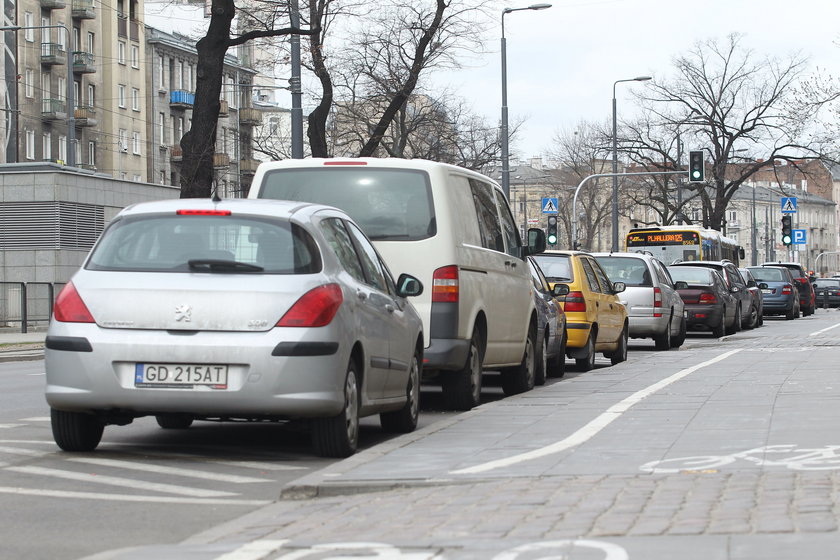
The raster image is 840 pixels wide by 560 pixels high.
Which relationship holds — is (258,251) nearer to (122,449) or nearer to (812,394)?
(122,449)

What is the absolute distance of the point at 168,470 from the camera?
9000 mm

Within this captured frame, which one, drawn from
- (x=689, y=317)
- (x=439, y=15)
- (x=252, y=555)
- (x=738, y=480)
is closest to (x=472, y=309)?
(x=738, y=480)

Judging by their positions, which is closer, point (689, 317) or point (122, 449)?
point (122, 449)

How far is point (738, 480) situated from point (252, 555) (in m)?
2.63

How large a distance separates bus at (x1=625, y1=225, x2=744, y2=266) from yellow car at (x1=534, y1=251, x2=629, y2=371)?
29466mm

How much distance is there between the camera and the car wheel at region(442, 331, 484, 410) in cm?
1316

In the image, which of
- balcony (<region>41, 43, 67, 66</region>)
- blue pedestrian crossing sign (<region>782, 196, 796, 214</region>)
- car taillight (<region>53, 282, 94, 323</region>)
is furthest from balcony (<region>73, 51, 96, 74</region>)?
car taillight (<region>53, 282, 94, 323</region>)

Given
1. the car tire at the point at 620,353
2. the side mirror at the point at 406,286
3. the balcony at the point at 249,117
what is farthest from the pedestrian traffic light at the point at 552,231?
the balcony at the point at 249,117

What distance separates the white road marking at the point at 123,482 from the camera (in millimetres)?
8095

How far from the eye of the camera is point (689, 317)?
3338 centimetres

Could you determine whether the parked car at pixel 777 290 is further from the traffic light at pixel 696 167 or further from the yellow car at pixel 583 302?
the yellow car at pixel 583 302

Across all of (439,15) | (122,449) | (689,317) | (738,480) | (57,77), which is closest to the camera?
(738,480)

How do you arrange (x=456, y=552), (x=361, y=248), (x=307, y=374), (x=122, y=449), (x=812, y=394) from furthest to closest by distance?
1. (x=812, y=394)
2. (x=361, y=248)
3. (x=122, y=449)
4. (x=307, y=374)
5. (x=456, y=552)

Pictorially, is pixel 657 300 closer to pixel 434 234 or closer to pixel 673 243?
pixel 434 234
